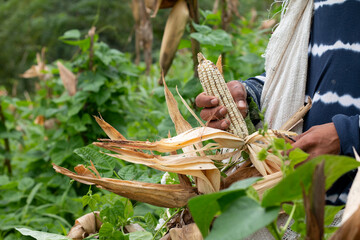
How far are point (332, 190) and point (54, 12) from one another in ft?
36.0

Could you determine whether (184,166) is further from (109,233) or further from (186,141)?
(109,233)

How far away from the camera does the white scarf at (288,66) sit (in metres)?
1.05

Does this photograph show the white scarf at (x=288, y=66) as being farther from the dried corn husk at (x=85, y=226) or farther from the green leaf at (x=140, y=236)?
the dried corn husk at (x=85, y=226)

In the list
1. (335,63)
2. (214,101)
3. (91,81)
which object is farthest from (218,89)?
(91,81)

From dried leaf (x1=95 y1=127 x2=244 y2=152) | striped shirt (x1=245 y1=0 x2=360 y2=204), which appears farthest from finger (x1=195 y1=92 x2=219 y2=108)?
striped shirt (x1=245 y1=0 x2=360 y2=204)

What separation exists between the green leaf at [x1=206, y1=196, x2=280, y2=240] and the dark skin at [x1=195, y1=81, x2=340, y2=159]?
0.31 metres

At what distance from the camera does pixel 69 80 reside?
2486 mm

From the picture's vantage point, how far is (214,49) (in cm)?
203

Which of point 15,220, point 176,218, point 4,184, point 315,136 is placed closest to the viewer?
point 315,136

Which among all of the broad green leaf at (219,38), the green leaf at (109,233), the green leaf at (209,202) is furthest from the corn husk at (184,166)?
the broad green leaf at (219,38)

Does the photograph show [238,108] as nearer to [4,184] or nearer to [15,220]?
[15,220]

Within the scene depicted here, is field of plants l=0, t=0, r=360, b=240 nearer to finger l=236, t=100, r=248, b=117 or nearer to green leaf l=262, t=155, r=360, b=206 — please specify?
green leaf l=262, t=155, r=360, b=206

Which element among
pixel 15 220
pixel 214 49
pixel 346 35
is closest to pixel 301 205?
pixel 346 35

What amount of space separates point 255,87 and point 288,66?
5.4 inches
